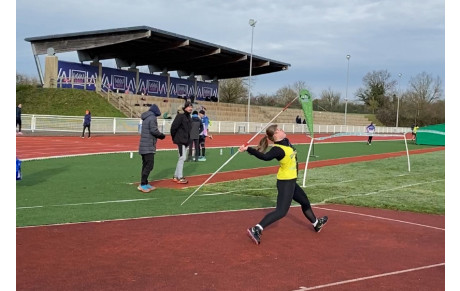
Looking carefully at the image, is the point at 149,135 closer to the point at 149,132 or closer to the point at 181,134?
Answer: the point at 149,132

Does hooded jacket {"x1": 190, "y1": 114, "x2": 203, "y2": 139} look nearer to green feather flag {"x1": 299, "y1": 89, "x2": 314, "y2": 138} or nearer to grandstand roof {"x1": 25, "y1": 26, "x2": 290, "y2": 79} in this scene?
green feather flag {"x1": 299, "y1": 89, "x2": 314, "y2": 138}

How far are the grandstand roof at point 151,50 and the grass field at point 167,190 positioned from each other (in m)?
29.4

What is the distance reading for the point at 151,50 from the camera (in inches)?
2008

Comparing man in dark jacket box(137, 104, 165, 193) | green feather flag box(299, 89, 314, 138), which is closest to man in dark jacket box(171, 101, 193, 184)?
man in dark jacket box(137, 104, 165, 193)

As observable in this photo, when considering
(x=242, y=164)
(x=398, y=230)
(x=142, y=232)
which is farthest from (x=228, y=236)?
(x=242, y=164)

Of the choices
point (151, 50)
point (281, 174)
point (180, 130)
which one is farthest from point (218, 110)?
point (281, 174)

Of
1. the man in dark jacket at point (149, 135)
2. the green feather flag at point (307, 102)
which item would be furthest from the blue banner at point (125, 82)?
the man in dark jacket at point (149, 135)

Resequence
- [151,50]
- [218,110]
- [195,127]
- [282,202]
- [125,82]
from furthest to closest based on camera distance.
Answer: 1. [218,110]
2. [125,82]
3. [151,50]
4. [195,127]
5. [282,202]

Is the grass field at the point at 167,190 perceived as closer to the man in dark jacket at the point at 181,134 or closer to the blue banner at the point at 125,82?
the man in dark jacket at the point at 181,134

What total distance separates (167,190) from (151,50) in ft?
134

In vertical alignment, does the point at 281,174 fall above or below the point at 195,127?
below

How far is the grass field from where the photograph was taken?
931 cm

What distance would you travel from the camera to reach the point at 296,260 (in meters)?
6.27
